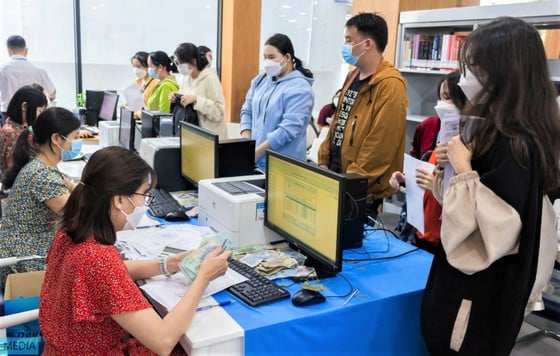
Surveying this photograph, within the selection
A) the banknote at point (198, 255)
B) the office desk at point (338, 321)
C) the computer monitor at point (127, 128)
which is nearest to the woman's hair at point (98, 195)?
the banknote at point (198, 255)

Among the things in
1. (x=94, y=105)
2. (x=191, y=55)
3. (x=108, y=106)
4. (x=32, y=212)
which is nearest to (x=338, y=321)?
(x=32, y=212)

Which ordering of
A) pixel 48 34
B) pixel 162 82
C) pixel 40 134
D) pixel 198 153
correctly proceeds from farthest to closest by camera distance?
pixel 48 34 → pixel 162 82 → pixel 198 153 → pixel 40 134

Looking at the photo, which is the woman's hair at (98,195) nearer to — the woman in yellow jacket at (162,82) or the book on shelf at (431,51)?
the book on shelf at (431,51)

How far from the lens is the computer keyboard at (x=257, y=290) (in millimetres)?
1557

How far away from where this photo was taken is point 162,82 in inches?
181

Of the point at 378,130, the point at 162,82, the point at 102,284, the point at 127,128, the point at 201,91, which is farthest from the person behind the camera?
the point at 162,82

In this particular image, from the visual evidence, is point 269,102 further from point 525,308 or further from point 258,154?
point 525,308

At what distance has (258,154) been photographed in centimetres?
314

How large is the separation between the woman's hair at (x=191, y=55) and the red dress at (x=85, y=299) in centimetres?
311

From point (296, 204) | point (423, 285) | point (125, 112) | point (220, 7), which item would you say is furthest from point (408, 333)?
point (220, 7)

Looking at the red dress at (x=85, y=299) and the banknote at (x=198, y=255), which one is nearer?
the red dress at (x=85, y=299)

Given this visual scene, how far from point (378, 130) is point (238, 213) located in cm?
92

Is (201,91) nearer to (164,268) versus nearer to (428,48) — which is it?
(428,48)

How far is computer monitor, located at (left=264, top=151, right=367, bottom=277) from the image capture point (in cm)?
158
